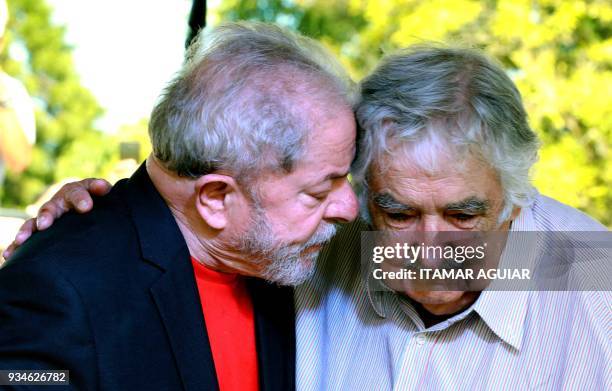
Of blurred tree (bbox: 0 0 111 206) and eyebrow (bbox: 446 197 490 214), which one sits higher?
eyebrow (bbox: 446 197 490 214)

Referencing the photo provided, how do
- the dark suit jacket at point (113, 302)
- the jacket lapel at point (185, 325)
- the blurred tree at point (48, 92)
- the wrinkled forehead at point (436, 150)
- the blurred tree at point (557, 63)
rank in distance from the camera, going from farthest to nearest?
the blurred tree at point (48, 92) → the blurred tree at point (557, 63) → the wrinkled forehead at point (436, 150) → the jacket lapel at point (185, 325) → the dark suit jacket at point (113, 302)

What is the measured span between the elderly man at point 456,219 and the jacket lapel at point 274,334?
4 centimetres

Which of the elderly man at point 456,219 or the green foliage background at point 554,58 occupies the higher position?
the elderly man at point 456,219

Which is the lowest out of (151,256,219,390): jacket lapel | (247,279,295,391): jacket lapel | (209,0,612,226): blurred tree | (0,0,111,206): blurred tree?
(0,0,111,206): blurred tree

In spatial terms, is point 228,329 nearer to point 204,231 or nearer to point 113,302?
point 204,231

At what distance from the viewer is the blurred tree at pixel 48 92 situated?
72.4 ft

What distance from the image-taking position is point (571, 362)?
189 centimetres

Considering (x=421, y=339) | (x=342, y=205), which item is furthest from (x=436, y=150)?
(x=421, y=339)

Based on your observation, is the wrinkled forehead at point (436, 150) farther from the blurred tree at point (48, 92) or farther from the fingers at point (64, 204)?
the blurred tree at point (48, 92)

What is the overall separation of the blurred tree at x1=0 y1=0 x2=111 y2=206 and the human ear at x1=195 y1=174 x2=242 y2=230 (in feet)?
66.9

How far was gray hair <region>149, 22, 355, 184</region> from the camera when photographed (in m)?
1.91

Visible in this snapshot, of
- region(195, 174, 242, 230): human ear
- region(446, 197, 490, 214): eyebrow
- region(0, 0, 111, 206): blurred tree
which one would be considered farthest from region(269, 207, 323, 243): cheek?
region(0, 0, 111, 206): blurred tree

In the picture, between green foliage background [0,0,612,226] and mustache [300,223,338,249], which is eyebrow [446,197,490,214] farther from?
green foliage background [0,0,612,226]

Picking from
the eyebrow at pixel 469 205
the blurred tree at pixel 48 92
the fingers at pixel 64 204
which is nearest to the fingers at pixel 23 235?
the fingers at pixel 64 204
